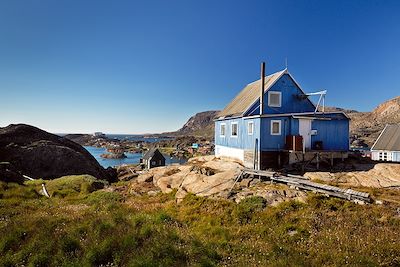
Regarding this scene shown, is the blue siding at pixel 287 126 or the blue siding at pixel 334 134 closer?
the blue siding at pixel 287 126

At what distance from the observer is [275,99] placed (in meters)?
26.3

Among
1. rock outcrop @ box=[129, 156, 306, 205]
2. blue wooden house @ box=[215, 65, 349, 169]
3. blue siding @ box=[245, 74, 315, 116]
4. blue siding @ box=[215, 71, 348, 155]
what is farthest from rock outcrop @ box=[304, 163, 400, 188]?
blue siding @ box=[245, 74, 315, 116]

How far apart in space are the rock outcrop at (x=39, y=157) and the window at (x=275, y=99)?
82.6 feet

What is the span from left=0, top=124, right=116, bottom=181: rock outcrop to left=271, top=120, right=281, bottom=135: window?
25.1m

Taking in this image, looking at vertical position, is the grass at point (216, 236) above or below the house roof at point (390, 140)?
below

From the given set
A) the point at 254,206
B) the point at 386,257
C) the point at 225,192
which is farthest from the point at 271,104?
the point at 386,257

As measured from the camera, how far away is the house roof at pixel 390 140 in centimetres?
4459

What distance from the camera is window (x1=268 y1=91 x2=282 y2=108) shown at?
1027 inches

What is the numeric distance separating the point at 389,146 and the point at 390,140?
1.69 meters

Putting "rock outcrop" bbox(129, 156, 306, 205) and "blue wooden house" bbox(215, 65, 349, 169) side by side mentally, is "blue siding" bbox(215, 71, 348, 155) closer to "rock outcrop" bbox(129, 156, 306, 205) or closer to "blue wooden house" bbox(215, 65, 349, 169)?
"blue wooden house" bbox(215, 65, 349, 169)

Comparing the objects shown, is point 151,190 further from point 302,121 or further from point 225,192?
point 302,121

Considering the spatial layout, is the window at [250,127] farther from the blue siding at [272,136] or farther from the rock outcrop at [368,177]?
the rock outcrop at [368,177]

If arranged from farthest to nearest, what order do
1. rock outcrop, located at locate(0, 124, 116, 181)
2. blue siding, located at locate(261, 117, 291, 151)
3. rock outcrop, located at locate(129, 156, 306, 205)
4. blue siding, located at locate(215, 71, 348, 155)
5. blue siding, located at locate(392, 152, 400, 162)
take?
blue siding, located at locate(392, 152, 400, 162) → rock outcrop, located at locate(0, 124, 116, 181) → blue siding, located at locate(215, 71, 348, 155) → blue siding, located at locate(261, 117, 291, 151) → rock outcrop, located at locate(129, 156, 306, 205)

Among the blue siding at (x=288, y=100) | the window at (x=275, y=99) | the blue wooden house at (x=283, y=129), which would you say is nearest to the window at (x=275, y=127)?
the blue wooden house at (x=283, y=129)
